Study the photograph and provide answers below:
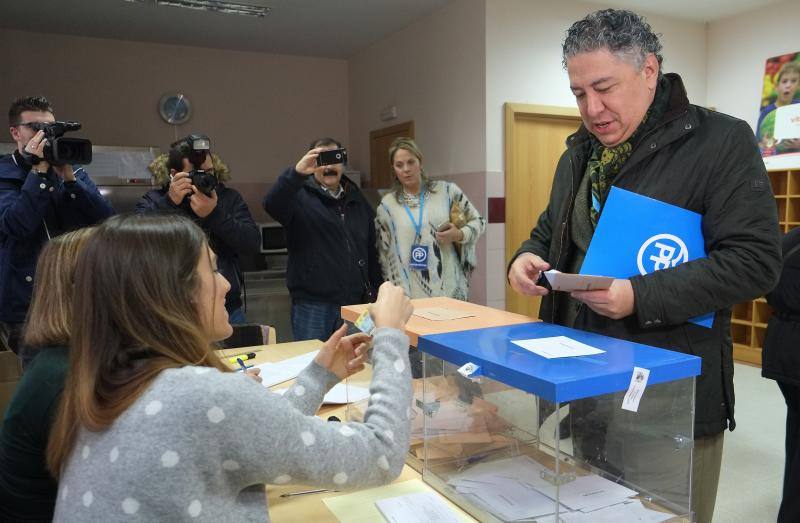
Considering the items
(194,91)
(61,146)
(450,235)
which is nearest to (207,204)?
(61,146)

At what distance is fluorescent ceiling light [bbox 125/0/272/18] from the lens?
14.2 feet

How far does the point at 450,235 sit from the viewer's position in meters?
3.21

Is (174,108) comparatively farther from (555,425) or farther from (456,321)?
(555,425)

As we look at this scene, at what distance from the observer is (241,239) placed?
2.72 metres

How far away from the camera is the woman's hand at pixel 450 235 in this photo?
3.20 metres

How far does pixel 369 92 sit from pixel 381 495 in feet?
16.6

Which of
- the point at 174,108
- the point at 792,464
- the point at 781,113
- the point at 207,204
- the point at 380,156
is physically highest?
the point at 174,108

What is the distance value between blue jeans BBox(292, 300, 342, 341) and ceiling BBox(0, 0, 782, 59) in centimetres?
250

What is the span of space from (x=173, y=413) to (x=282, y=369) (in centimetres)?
126

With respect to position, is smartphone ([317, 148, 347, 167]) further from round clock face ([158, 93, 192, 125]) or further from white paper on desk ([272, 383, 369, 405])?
round clock face ([158, 93, 192, 125])

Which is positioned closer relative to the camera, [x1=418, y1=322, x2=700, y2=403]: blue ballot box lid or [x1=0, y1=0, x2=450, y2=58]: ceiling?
[x1=418, y1=322, x2=700, y2=403]: blue ballot box lid

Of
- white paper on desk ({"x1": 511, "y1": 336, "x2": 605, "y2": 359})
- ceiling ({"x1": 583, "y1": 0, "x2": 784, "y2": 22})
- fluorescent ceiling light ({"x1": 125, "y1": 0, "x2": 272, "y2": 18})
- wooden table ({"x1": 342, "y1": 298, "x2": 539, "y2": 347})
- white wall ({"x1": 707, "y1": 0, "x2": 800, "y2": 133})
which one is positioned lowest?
wooden table ({"x1": 342, "y1": 298, "x2": 539, "y2": 347})

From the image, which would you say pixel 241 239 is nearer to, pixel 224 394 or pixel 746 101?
pixel 224 394

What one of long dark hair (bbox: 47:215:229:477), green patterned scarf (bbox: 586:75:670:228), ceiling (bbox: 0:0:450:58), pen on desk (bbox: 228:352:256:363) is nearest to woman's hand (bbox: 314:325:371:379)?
long dark hair (bbox: 47:215:229:477)
